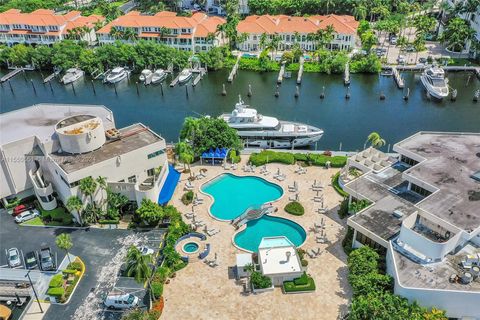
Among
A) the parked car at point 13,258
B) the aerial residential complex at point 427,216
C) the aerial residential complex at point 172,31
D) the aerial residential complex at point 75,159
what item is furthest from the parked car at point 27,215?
the aerial residential complex at point 172,31

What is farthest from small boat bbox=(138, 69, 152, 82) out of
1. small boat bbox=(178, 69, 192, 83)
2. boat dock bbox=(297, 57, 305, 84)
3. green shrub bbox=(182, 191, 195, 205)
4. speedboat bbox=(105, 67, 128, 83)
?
green shrub bbox=(182, 191, 195, 205)

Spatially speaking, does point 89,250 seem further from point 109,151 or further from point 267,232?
point 267,232

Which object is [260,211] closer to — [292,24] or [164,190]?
[164,190]

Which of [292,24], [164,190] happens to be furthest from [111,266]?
[292,24]

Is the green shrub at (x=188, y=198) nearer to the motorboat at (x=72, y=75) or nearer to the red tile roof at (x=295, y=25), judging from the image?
the motorboat at (x=72, y=75)

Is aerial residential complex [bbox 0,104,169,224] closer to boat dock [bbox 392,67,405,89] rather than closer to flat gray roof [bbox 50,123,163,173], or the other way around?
flat gray roof [bbox 50,123,163,173]
